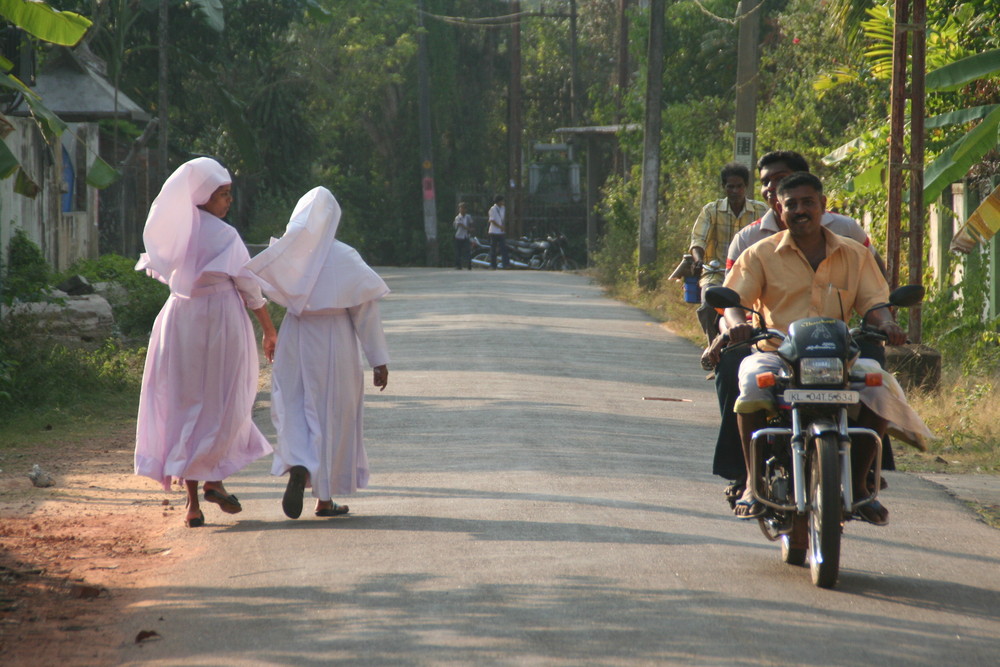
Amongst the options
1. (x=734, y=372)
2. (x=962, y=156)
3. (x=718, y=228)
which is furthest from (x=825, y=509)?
(x=962, y=156)

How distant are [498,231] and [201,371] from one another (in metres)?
31.6

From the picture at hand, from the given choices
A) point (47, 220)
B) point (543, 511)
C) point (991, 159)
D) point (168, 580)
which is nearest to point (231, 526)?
point (168, 580)

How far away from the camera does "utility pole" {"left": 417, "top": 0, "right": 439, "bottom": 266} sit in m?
44.1

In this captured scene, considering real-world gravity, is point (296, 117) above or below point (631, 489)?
above

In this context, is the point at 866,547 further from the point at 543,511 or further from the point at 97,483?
the point at 97,483

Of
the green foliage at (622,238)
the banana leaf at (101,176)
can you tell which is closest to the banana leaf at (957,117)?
the banana leaf at (101,176)

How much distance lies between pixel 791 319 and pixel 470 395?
21.2 ft

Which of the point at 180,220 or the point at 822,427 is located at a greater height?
the point at 180,220

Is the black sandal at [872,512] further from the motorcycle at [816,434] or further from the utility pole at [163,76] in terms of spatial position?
the utility pole at [163,76]

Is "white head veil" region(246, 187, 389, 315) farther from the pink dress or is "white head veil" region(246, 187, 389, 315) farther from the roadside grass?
the roadside grass

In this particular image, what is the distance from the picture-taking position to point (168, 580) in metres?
6.20

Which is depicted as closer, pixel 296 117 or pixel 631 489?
pixel 631 489

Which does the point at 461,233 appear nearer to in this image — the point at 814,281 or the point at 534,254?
the point at 534,254

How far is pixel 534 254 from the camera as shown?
42.9 m
